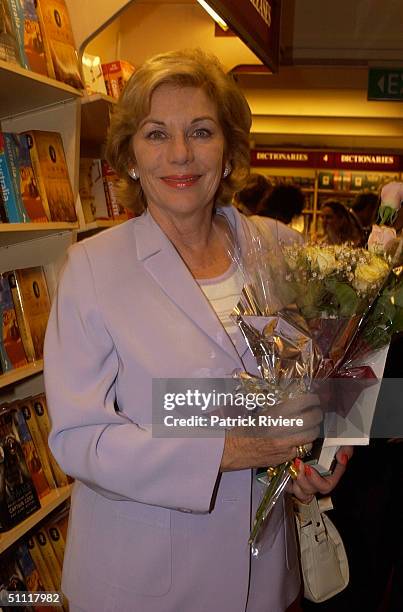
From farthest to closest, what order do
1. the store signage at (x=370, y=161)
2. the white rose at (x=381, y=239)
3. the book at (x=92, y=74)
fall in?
the store signage at (x=370, y=161) → the book at (x=92, y=74) → the white rose at (x=381, y=239)

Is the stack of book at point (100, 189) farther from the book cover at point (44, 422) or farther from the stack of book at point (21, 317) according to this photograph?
the book cover at point (44, 422)

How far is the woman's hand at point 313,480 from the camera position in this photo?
55.5 inches

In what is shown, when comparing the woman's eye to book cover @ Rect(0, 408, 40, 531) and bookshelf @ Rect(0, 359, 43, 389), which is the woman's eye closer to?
bookshelf @ Rect(0, 359, 43, 389)

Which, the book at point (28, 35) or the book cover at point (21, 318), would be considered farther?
the book cover at point (21, 318)

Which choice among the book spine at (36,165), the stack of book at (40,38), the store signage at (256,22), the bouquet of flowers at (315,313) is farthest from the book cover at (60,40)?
the bouquet of flowers at (315,313)

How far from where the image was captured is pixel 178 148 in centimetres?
156

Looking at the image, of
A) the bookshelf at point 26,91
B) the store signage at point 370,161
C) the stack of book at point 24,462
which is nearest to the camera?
the bookshelf at point 26,91

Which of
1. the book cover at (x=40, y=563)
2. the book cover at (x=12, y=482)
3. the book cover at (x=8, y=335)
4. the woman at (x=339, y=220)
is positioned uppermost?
the book cover at (x=8, y=335)

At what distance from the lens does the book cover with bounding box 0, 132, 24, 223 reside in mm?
2156

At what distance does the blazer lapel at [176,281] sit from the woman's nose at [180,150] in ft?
0.57

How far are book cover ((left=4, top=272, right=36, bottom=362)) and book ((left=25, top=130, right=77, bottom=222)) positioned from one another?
27 cm

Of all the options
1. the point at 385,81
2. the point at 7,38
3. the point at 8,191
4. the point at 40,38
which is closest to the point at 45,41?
the point at 40,38

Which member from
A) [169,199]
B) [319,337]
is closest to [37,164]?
[169,199]

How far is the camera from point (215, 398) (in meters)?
1.38
